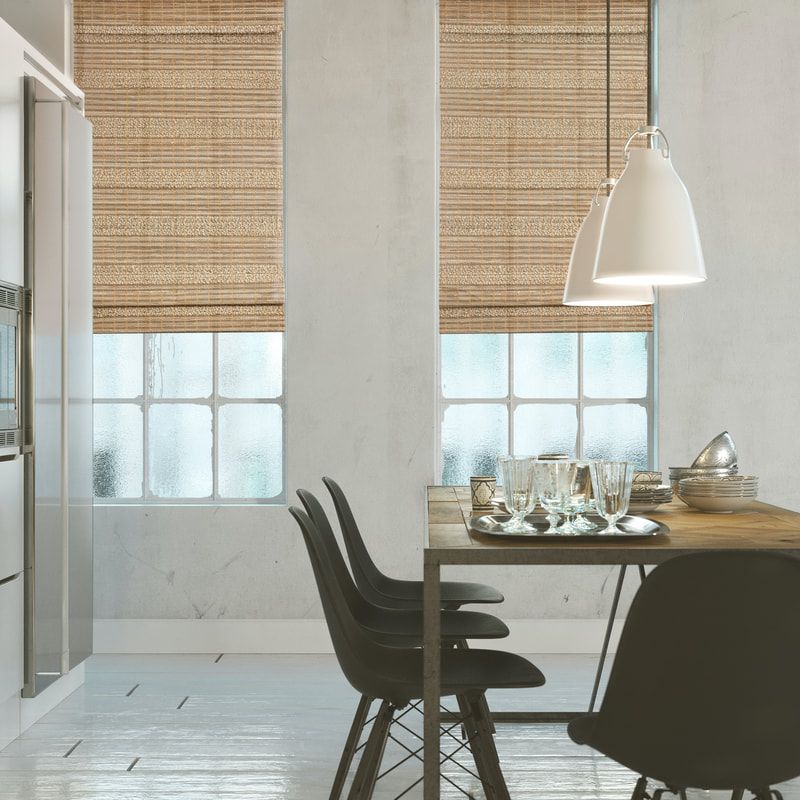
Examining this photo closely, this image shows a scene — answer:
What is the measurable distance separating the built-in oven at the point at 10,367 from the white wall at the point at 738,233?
2.96 m

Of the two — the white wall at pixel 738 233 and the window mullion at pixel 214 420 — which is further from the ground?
the white wall at pixel 738 233

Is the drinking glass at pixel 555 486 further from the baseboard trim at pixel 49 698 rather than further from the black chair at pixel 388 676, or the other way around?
the baseboard trim at pixel 49 698

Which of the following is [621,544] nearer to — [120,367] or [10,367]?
[10,367]

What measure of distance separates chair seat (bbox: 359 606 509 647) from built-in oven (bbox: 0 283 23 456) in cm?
144

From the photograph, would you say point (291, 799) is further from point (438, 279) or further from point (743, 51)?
point (743, 51)

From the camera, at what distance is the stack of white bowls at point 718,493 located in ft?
9.02

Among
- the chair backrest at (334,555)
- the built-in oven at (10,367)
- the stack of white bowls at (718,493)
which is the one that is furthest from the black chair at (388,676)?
the built-in oven at (10,367)

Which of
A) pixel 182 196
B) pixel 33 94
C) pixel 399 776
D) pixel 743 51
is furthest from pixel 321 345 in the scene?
pixel 743 51

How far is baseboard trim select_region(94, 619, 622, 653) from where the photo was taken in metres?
4.57

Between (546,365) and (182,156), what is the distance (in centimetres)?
212

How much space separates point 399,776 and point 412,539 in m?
1.66

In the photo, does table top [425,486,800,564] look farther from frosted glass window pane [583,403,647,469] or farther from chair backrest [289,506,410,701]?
frosted glass window pane [583,403,647,469]

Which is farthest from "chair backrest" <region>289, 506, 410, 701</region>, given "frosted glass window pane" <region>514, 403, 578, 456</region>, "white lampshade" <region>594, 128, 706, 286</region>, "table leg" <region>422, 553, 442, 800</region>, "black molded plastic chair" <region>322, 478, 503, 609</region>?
"frosted glass window pane" <region>514, 403, 578, 456</region>

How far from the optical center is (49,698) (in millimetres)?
3682
